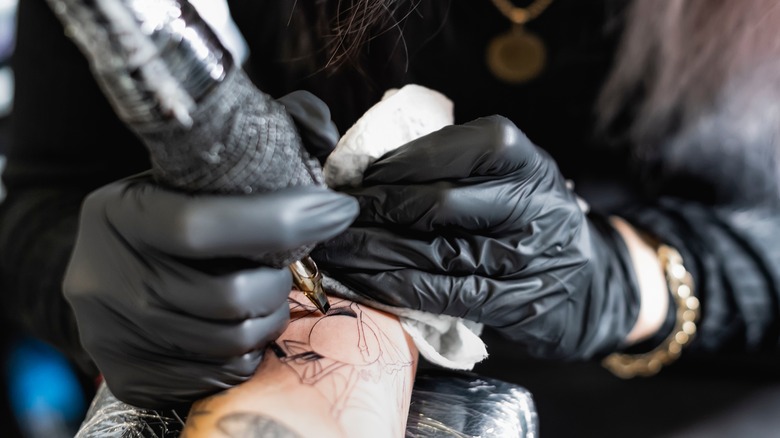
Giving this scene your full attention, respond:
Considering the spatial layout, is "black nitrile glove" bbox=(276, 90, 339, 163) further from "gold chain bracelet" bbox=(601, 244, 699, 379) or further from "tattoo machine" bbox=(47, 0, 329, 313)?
"gold chain bracelet" bbox=(601, 244, 699, 379)

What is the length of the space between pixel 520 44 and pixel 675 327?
1.57 feet

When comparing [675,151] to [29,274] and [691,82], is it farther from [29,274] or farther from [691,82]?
[29,274]

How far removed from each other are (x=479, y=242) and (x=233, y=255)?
0.27m

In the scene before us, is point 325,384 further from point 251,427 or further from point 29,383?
point 29,383

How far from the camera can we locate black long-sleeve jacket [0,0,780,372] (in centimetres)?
82

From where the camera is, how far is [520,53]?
84 cm

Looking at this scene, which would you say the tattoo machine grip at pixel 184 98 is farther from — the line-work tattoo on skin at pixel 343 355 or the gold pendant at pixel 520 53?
the gold pendant at pixel 520 53

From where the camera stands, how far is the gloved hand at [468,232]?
1.77ft

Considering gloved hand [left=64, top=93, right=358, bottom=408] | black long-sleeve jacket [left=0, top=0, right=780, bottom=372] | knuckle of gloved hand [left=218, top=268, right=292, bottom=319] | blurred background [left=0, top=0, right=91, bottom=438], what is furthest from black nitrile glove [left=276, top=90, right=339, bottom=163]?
blurred background [left=0, top=0, right=91, bottom=438]

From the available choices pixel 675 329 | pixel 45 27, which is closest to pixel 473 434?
pixel 675 329

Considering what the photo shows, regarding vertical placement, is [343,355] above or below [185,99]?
below

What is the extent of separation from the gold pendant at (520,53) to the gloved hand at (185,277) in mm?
421

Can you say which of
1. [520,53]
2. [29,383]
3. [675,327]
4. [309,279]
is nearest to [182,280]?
[309,279]

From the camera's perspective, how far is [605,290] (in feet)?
2.62
